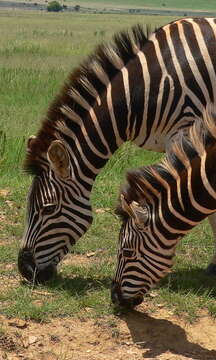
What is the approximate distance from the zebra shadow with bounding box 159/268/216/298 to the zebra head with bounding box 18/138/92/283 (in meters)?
1.08

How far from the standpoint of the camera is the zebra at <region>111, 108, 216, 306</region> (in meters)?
4.64

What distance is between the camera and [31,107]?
15.6 meters

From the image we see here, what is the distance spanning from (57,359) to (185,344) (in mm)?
1049

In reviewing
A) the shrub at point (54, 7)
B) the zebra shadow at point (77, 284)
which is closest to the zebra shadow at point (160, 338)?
the zebra shadow at point (77, 284)

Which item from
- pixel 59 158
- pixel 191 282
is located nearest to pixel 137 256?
pixel 59 158

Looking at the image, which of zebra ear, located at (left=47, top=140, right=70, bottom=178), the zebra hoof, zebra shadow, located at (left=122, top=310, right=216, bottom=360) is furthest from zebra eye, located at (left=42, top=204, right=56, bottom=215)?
the zebra hoof

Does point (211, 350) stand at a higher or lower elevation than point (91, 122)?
lower

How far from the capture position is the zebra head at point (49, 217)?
6.06 meters

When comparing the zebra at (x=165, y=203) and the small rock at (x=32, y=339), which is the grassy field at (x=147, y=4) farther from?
the small rock at (x=32, y=339)

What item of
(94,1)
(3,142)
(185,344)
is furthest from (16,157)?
(94,1)

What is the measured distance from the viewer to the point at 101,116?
620 cm

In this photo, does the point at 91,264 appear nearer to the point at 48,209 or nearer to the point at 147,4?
the point at 48,209

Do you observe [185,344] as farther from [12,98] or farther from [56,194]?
[12,98]

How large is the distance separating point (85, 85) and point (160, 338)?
2567mm
